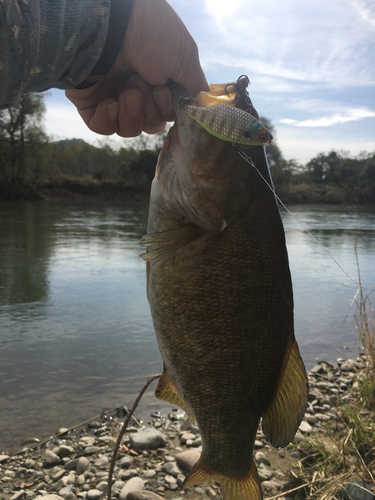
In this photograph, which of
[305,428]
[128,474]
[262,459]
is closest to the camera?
[128,474]

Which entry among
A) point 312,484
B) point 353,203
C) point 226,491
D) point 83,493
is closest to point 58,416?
point 83,493

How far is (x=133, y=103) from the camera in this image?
2012 millimetres

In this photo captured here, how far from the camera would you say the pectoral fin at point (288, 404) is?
162 centimetres

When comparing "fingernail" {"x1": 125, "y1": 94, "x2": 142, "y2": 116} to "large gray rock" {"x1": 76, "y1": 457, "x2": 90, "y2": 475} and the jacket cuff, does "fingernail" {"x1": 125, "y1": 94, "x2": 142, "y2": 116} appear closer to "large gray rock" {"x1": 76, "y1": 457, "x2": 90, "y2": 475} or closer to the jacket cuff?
the jacket cuff

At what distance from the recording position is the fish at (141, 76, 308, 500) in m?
1.55

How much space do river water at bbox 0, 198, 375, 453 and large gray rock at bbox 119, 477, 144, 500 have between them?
40.6 inches

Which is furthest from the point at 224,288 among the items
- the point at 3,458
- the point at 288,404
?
the point at 3,458

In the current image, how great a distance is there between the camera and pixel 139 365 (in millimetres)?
5086

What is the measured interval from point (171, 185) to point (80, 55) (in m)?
0.71

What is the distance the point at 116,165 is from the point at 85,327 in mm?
46477

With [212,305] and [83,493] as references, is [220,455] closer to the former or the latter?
[212,305]

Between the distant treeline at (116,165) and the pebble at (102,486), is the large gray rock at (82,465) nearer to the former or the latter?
the pebble at (102,486)

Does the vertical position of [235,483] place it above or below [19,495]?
above

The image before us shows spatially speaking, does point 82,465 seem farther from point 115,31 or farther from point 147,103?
point 115,31
